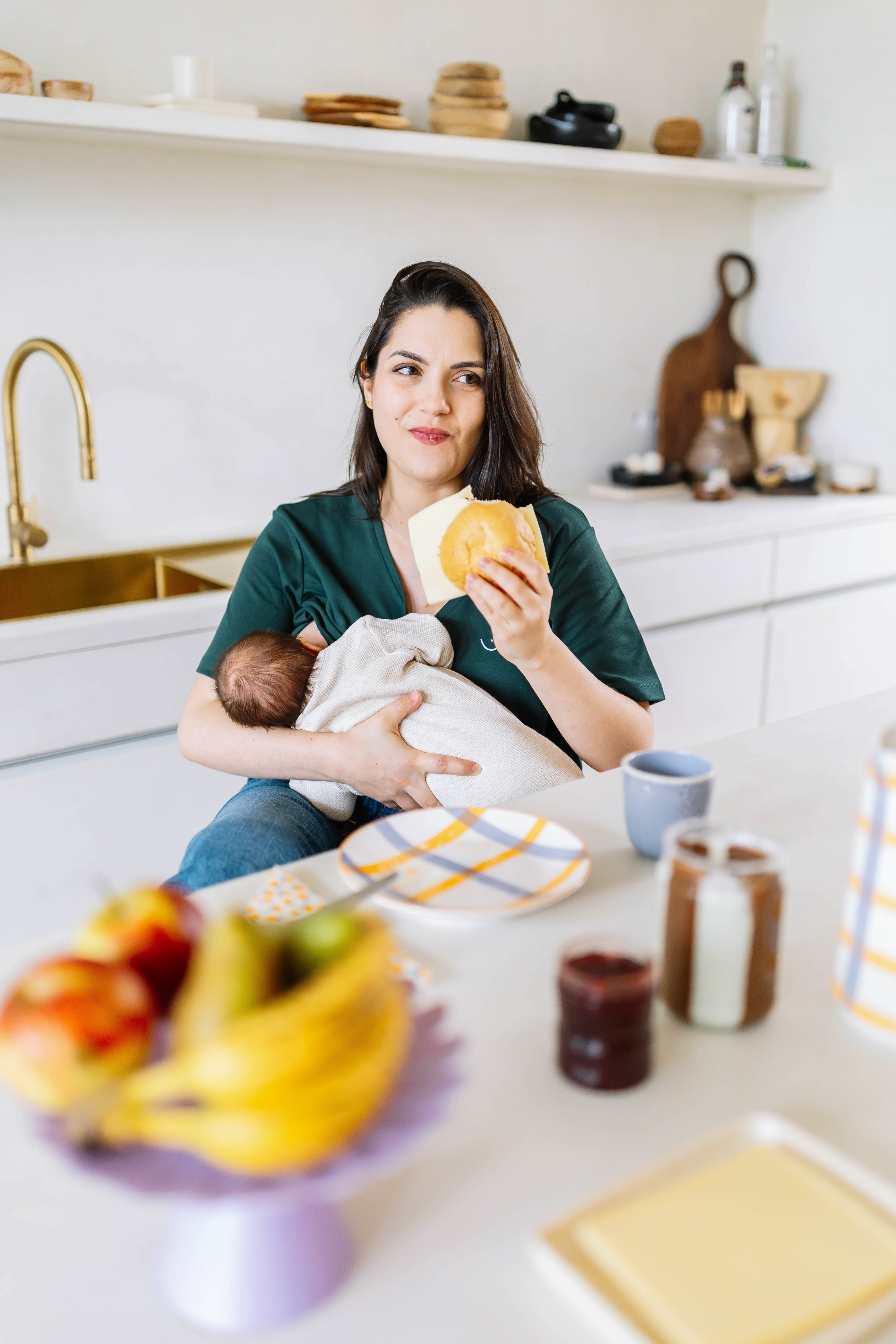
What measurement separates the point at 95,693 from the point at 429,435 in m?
0.83

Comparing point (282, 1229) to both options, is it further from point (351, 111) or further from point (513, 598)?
point (351, 111)

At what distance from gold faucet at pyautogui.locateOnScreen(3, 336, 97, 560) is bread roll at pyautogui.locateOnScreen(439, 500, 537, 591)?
1054 mm

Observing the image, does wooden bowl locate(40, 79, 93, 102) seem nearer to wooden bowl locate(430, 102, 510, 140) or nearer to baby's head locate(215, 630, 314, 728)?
wooden bowl locate(430, 102, 510, 140)

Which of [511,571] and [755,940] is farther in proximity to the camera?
[511,571]

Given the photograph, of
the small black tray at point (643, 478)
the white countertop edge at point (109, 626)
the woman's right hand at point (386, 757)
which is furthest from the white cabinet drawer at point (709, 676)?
the woman's right hand at point (386, 757)

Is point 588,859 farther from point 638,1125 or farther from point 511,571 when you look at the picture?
point 511,571

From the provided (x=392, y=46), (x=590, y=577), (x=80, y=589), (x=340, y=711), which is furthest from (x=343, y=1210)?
(x=392, y=46)

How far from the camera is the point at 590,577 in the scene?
168 cm

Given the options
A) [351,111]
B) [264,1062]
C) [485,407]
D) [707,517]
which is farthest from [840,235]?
[264,1062]

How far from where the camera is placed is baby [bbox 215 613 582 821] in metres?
1.53

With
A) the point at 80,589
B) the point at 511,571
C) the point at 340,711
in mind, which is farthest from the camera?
the point at 80,589

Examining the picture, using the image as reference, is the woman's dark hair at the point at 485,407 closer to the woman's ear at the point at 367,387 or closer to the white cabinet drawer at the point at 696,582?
the woman's ear at the point at 367,387

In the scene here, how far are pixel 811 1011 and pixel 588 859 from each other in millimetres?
256

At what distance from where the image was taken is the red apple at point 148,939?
0.54 meters
